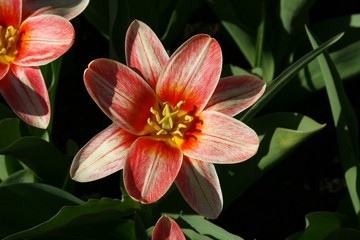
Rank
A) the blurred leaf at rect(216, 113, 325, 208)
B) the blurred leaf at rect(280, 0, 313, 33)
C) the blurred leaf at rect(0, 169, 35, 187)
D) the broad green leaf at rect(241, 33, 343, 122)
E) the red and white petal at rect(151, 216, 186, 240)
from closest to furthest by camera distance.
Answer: the red and white petal at rect(151, 216, 186, 240) → the broad green leaf at rect(241, 33, 343, 122) → the blurred leaf at rect(216, 113, 325, 208) → the blurred leaf at rect(0, 169, 35, 187) → the blurred leaf at rect(280, 0, 313, 33)

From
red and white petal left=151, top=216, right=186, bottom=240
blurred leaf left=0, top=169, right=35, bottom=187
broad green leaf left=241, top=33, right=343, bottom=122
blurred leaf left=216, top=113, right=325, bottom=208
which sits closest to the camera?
red and white petal left=151, top=216, right=186, bottom=240

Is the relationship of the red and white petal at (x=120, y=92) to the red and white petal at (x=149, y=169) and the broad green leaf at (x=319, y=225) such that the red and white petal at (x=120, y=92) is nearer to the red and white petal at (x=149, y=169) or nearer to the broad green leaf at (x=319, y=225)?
the red and white petal at (x=149, y=169)

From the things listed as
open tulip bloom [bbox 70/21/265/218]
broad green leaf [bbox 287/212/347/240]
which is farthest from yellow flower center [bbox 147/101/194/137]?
broad green leaf [bbox 287/212/347/240]

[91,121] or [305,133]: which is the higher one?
[305,133]

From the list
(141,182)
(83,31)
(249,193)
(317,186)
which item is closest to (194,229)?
(141,182)

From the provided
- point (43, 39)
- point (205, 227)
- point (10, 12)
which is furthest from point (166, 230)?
point (10, 12)

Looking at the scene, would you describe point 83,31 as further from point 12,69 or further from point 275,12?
point 12,69

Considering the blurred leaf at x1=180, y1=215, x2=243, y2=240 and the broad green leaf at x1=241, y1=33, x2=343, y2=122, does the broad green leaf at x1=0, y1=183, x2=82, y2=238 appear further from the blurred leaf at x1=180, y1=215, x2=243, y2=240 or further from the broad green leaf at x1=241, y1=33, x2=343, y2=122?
the broad green leaf at x1=241, y1=33, x2=343, y2=122
